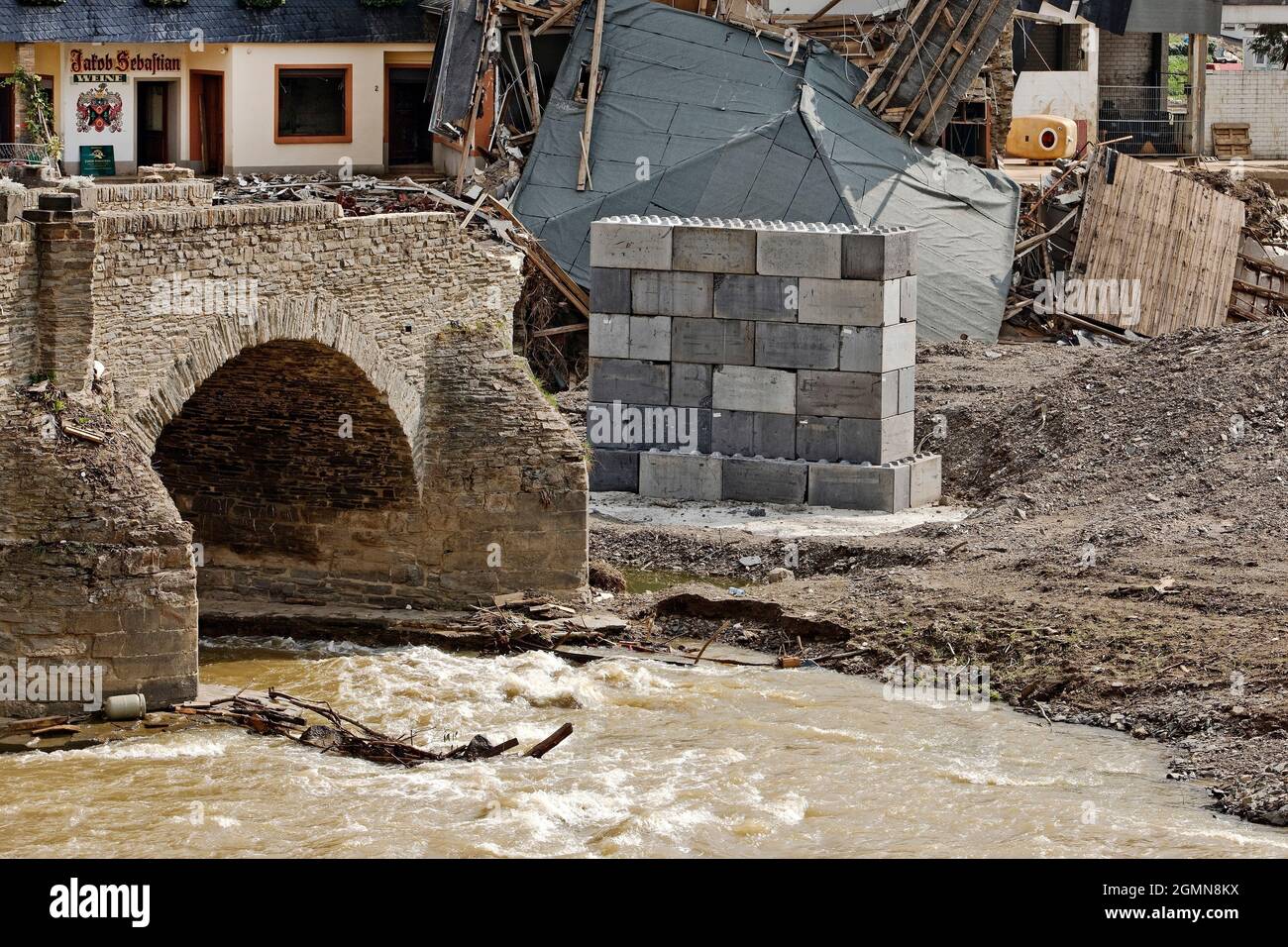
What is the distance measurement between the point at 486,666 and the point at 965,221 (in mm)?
14734

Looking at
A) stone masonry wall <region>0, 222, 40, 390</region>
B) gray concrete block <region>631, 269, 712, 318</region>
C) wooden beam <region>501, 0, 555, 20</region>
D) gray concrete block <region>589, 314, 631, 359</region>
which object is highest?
wooden beam <region>501, 0, 555, 20</region>

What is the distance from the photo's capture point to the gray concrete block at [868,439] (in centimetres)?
2477

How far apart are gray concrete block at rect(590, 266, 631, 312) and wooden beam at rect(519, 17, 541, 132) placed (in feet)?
30.4

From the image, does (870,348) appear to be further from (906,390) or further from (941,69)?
(941,69)

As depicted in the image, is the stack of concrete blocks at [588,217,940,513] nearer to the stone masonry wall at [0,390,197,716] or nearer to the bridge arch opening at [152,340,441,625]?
the bridge arch opening at [152,340,441,625]

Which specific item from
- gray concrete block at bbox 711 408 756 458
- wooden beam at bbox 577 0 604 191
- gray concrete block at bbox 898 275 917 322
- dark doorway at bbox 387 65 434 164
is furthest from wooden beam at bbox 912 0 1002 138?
dark doorway at bbox 387 65 434 164

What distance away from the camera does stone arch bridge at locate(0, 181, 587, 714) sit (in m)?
17.1

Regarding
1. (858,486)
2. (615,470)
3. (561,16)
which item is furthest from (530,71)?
(858,486)

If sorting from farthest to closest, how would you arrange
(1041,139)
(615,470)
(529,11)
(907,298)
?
(1041,139), (529,11), (615,470), (907,298)

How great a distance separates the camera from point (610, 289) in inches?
995

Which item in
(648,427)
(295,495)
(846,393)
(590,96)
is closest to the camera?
(295,495)

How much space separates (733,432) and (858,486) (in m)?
1.53

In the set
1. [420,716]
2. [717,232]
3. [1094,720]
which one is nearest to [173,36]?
[717,232]

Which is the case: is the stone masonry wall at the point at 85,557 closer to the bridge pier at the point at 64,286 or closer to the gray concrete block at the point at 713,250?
the bridge pier at the point at 64,286
